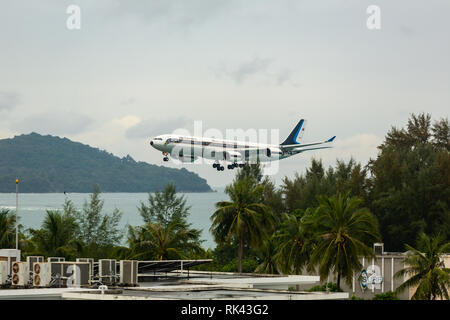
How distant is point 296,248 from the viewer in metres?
105

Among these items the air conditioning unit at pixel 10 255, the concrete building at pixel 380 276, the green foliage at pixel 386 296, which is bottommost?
the green foliage at pixel 386 296

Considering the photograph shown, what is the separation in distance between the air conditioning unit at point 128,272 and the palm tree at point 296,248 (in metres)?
49.8

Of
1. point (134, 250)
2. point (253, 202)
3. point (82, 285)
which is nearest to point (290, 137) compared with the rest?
point (253, 202)

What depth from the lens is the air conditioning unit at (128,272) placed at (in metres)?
54.1

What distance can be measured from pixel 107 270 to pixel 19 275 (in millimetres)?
5711

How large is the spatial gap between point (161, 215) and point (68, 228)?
75.4m

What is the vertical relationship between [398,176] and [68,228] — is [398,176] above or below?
above

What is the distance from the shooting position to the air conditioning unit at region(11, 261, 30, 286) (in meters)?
52.9

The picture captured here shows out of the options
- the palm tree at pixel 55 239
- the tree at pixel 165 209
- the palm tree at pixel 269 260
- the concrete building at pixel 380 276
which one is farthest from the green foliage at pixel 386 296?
the tree at pixel 165 209

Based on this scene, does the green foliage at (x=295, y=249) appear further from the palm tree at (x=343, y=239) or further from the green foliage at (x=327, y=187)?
the green foliage at (x=327, y=187)

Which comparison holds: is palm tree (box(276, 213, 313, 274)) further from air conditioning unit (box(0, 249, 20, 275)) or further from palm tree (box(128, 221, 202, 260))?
air conditioning unit (box(0, 249, 20, 275))

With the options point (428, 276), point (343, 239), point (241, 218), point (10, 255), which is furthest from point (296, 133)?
point (10, 255)
